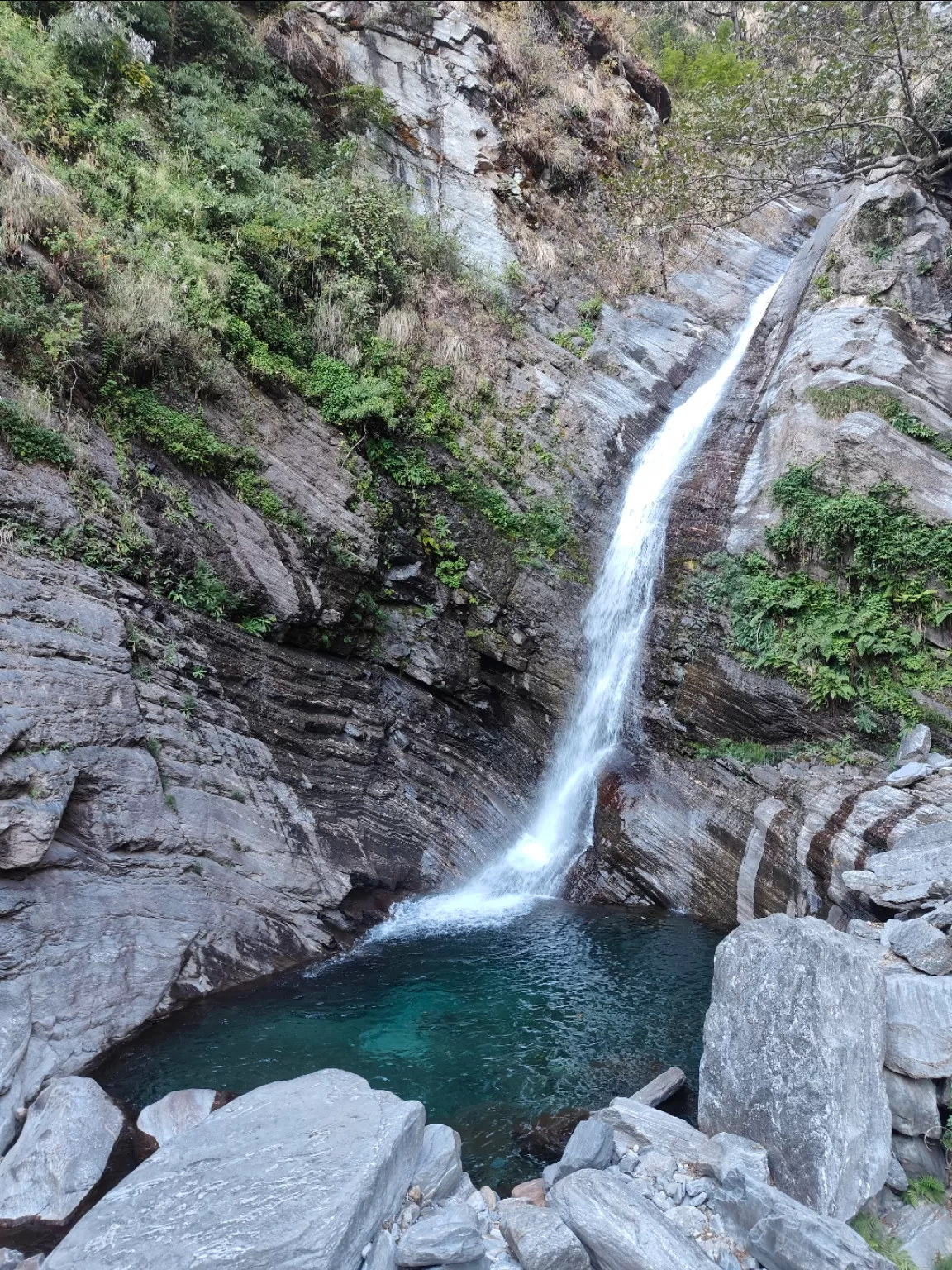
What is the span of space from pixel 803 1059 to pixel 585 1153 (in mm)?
1578

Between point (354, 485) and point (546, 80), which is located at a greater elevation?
point (546, 80)

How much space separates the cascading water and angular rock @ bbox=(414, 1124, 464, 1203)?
3.91m

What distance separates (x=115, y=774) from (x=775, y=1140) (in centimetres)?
627

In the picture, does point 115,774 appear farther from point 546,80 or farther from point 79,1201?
point 546,80

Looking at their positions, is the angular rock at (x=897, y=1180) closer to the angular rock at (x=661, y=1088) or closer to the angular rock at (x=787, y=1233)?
the angular rock at (x=787, y=1233)

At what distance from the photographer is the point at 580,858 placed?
1032 centimetres

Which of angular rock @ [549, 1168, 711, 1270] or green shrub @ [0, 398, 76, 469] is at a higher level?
green shrub @ [0, 398, 76, 469]

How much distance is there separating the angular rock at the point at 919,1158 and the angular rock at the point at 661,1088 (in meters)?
1.61

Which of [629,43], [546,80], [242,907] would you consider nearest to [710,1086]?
[242,907]

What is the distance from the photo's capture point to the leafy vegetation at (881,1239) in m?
3.85

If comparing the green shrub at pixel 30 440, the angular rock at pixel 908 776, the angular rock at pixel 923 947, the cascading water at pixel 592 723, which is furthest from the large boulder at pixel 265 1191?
the green shrub at pixel 30 440

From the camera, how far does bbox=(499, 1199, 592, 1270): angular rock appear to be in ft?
12.7

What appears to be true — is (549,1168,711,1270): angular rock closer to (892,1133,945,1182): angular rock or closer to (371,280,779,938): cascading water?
(892,1133,945,1182): angular rock

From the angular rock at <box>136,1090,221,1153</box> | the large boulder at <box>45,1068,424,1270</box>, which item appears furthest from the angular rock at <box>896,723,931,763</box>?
the angular rock at <box>136,1090,221,1153</box>
